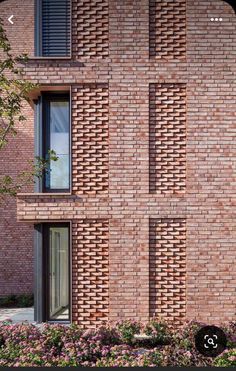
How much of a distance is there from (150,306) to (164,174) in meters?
2.78

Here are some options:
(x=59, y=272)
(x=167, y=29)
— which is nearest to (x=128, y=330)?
(x=59, y=272)

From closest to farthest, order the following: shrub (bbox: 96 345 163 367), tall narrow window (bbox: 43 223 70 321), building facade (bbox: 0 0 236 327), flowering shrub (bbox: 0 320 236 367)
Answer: shrub (bbox: 96 345 163 367)
flowering shrub (bbox: 0 320 236 367)
building facade (bbox: 0 0 236 327)
tall narrow window (bbox: 43 223 70 321)

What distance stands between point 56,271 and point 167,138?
3.82 metres

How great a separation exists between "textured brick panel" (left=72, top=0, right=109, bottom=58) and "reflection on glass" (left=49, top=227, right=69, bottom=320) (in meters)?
3.87

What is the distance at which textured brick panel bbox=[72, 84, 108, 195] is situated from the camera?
12.1 metres

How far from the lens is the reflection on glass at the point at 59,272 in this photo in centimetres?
1247

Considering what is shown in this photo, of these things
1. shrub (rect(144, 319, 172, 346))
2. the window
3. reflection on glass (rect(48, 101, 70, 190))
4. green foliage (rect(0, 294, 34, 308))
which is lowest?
green foliage (rect(0, 294, 34, 308))

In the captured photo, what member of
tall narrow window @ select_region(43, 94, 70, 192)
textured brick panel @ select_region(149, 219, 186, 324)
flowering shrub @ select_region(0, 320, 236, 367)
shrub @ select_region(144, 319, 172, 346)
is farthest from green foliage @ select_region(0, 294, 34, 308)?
shrub @ select_region(144, 319, 172, 346)

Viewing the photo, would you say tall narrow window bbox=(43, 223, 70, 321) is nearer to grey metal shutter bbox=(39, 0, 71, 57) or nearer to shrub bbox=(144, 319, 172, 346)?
shrub bbox=(144, 319, 172, 346)

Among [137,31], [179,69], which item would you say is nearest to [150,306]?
[179,69]

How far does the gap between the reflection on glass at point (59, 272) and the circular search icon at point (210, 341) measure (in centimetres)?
319

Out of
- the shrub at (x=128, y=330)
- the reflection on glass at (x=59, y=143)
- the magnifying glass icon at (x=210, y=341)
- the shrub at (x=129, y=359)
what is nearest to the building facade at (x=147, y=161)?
the reflection on glass at (x=59, y=143)

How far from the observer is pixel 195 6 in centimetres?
1204

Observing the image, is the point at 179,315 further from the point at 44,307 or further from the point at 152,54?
the point at 152,54
